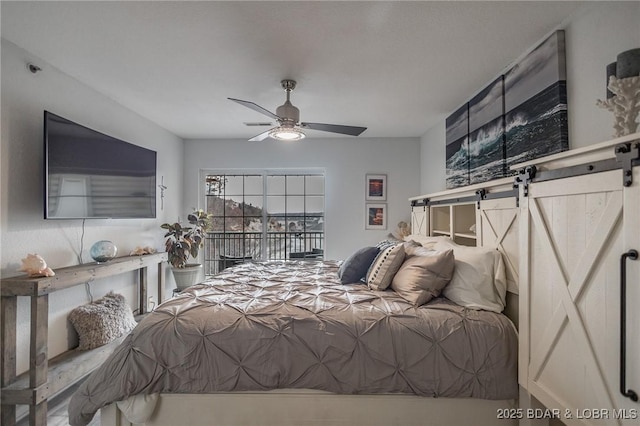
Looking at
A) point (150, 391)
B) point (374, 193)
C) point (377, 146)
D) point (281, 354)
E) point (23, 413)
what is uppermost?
point (377, 146)

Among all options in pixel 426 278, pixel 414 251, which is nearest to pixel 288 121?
pixel 414 251

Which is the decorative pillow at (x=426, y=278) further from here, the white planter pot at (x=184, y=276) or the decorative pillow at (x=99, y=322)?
the white planter pot at (x=184, y=276)

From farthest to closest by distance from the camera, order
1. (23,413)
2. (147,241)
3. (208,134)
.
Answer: (208,134) → (147,241) → (23,413)

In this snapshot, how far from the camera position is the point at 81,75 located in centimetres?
247

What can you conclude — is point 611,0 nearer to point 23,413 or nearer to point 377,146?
point 377,146

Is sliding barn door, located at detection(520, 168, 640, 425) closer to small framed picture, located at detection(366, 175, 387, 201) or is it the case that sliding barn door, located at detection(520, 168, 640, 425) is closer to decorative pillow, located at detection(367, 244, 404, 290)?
decorative pillow, located at detection(367, 244, 404, 290)

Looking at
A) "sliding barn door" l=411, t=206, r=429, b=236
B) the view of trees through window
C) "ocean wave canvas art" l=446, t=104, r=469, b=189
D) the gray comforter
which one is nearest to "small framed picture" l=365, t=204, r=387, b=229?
"sliding barn door" l=411, t=206, r=429, b=236

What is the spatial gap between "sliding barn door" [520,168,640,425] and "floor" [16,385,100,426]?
2740 millimetres

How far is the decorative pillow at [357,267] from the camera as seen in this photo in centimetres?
236

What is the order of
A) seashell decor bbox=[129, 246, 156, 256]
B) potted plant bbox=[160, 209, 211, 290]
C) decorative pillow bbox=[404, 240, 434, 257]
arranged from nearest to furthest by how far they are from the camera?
1. decorative pillow bbox=[404, 240, 434, 257]
2. seashell decor bbox=[129, 246, 156, 256]
3. potted plant bbox=[160, 209, 211, 290]

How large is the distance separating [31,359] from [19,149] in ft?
4.79

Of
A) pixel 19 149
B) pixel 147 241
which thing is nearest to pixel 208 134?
pixel 147 241

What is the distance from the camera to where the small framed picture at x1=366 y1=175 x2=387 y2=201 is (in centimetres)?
439

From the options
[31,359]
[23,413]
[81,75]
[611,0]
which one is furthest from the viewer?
[81,75]
